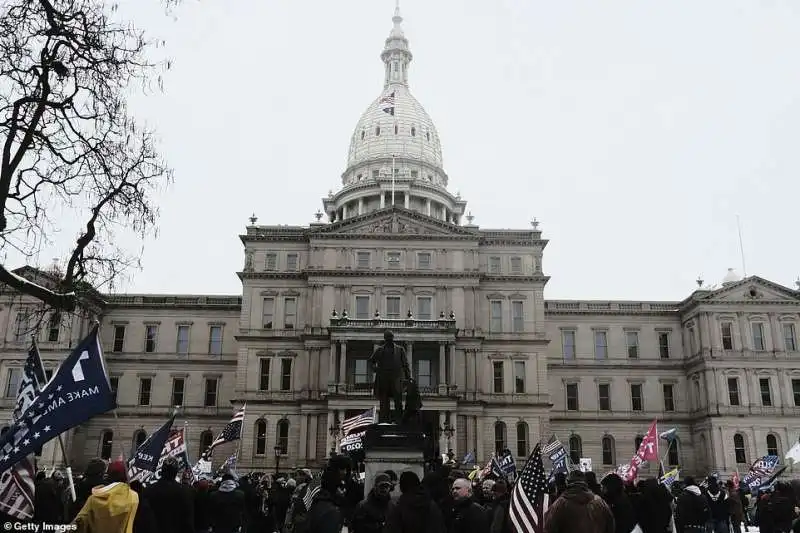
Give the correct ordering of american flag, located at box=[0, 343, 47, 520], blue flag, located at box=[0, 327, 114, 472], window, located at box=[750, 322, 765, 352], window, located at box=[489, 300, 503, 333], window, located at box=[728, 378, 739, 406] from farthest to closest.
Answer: window, located at box=[750, 322, 765, 352] < window, located at box=[728, 378, 739, 406] < window, located at box=[489, 300, 503, 333] < american flag, located at box=[0, 343, 47, 520] < blue flag, located at box=[0, 327, 114, 472]

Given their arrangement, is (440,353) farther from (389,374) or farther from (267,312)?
(389,374)

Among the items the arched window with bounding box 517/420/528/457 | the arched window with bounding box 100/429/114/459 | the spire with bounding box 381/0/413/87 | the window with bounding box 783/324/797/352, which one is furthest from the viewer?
the spire with bounding box 381/0/413/87

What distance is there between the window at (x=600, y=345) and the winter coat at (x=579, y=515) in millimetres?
60500

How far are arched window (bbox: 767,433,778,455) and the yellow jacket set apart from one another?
63.4m

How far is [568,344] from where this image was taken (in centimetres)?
6631

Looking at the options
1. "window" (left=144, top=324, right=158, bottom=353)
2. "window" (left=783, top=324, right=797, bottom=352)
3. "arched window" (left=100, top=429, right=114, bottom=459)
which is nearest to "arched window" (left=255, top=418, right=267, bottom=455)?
"arched window" (left=100, top=429, right=114, bottom=459)

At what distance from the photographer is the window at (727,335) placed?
6222cm

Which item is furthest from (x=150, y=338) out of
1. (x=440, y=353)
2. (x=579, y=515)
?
(x=579, y=515)

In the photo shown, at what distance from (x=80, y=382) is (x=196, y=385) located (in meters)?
56.1

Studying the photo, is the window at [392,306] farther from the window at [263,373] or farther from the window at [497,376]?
the window at [263,373]

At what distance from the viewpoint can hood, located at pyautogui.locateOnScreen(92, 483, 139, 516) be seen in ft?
24.5

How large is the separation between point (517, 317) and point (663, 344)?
54.7ft

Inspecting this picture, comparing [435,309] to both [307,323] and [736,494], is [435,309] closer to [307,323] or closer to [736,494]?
[307,323]

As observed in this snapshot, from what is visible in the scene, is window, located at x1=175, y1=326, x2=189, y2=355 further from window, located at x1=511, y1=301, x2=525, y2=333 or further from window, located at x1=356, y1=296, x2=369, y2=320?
window, located at x1=511, y1=301, x2=525, y2=333
